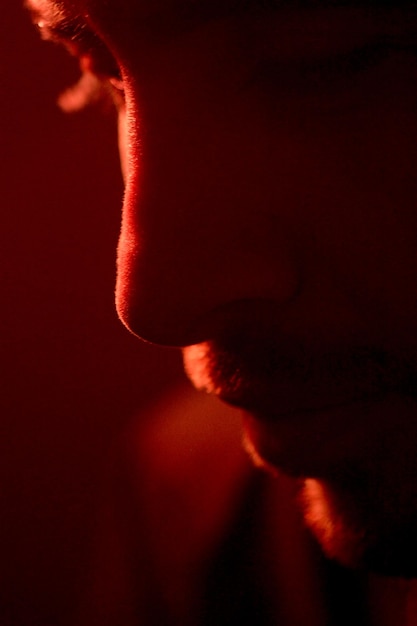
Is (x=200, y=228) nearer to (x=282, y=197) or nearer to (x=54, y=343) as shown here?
(x=282, y=197)

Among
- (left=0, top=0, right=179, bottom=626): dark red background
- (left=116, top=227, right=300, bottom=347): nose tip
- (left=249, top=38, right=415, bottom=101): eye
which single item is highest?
(left=249, top=38, right=415, bottom=101): eye

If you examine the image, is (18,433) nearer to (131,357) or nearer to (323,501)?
(131,357)

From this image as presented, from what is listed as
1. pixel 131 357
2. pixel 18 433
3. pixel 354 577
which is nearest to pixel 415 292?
pixel 354 577

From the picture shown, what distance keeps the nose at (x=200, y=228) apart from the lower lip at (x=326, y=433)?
117mm

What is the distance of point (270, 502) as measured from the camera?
33.7 inches

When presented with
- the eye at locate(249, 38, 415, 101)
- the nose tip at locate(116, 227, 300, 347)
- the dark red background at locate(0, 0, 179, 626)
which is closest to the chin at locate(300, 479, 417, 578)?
the nose tip at locate(116, 227, 300, 347)

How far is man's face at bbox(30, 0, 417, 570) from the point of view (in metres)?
0.44

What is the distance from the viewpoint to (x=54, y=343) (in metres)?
1.31

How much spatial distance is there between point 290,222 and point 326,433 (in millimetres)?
191

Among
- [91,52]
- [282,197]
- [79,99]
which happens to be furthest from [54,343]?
[282,197]

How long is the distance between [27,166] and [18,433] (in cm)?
59

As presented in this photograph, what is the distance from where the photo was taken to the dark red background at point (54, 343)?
49.9 inches

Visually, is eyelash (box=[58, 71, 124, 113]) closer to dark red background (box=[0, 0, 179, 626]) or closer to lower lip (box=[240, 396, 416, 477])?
dark red background (box=[0, 0, 179, 626])

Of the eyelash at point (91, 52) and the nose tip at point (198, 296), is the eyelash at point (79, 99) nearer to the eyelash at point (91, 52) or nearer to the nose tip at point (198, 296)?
the eyelash at point (91, 52)
